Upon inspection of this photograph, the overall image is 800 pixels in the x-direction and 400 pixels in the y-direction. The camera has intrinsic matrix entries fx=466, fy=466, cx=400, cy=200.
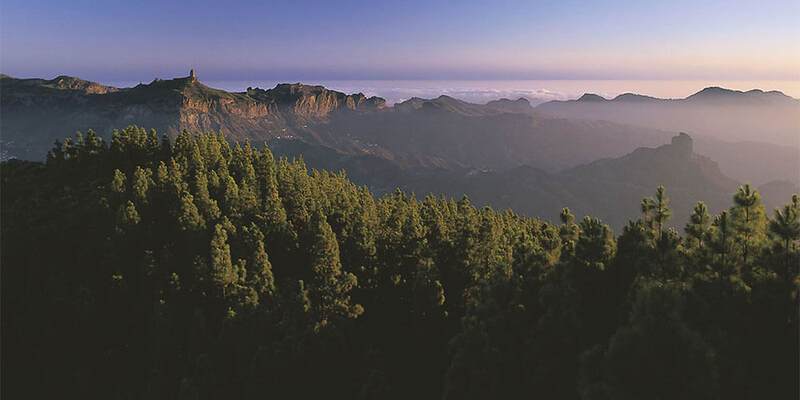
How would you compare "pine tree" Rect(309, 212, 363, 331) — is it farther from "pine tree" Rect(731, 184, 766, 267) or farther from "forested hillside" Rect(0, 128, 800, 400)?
"pine tree" Rect(731, 184, 766, 267)

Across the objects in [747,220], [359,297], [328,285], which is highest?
[747,220]

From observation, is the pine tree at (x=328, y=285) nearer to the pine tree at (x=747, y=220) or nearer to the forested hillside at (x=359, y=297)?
the forested hillside at (x=359, y=297)

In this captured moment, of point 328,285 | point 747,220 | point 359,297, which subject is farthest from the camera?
point 359,297

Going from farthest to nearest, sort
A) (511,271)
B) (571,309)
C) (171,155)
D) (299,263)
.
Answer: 1. (171,155)
2. (299,263)
3. (511,271)
4. (571,309)

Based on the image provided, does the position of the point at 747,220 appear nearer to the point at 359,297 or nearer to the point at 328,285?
the point at 328,285

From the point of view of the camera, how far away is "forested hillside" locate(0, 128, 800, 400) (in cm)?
2109

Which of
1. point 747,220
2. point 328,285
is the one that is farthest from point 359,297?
point 747,220

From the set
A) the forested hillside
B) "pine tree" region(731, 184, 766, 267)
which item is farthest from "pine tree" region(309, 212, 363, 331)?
"pine tree" region(731, 184, 766, 267)

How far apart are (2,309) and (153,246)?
1475 centimetres

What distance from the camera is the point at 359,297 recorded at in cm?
4781

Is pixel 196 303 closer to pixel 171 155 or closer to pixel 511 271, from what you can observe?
pixel 511 271

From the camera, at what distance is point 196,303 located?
47.7m

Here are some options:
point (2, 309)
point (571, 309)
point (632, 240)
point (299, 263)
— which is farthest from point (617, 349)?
point (2, 309)

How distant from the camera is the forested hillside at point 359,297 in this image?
21.1 meters
